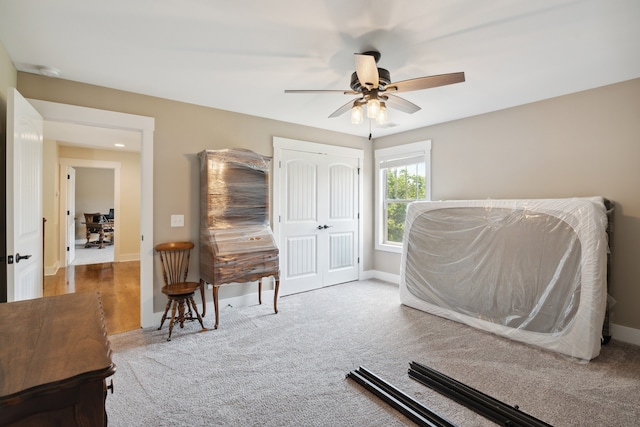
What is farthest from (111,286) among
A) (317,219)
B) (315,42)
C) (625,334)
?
(625,334)

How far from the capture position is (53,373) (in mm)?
859

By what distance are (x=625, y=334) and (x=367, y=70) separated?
11.0 ft

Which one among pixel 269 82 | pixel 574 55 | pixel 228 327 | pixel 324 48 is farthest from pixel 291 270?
pixel 574 55

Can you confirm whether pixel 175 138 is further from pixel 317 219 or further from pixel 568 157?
pixel 568 157

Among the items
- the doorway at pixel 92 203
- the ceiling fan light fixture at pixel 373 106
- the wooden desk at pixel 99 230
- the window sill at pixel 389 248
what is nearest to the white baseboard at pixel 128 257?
the doorway at pixel 92 203

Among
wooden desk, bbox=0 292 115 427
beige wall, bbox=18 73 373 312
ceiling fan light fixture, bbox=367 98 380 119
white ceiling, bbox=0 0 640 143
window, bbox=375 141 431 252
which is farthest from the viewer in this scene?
window, bbox=375 141 431 252

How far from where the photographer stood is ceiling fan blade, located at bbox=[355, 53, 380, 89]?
194 cm

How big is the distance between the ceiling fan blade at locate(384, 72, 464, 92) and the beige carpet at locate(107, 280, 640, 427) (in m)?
2.13

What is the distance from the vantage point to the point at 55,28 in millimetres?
2035

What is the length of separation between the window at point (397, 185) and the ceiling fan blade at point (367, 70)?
8.08 feet

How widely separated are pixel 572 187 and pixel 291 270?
3.39 metres

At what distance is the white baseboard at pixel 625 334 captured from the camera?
2787mm

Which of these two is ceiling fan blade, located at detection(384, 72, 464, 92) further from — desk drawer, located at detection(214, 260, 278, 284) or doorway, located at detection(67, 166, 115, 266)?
doorway, located at detection(67, 166, 115, 266)

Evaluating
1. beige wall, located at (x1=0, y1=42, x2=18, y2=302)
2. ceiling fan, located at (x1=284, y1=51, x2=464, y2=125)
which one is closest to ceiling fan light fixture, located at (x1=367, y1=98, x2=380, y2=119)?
ceiling fan, located at (x1=284, y1=51, x2=464, y2=125)
